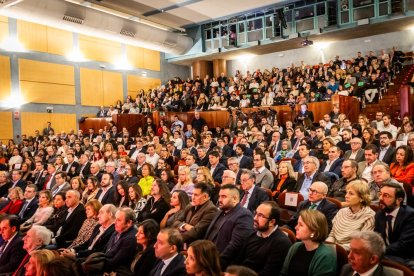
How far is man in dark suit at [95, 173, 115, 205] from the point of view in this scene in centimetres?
463

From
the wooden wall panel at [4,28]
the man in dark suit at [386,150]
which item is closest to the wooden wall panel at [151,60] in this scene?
the wooden wall panel at [4,28]

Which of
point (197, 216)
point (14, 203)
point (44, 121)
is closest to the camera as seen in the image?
point (197, 216)

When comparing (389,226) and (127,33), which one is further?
(127,33)

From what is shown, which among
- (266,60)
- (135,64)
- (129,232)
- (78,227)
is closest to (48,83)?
(135,64)

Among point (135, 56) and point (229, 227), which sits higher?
point (135, 56)

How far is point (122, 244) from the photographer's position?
287 centimetres

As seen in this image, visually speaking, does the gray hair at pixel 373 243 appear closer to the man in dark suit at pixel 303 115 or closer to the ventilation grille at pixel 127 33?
the man in dark suit at pixel 303 115

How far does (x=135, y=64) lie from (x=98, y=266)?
13.3m

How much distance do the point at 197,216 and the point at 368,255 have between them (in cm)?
156

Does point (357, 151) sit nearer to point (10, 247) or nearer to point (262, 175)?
point (262, 175)

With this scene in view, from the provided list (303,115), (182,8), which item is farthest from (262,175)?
(182,8)

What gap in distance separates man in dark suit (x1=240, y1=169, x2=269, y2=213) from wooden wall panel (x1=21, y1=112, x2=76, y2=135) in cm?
1028

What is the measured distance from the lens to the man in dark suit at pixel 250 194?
364 cm

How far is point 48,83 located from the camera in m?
12.7
